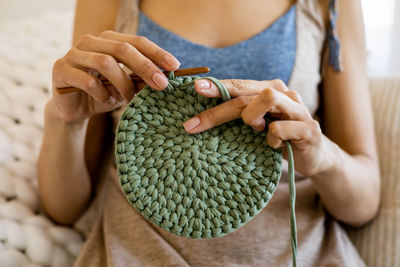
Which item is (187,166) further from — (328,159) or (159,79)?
(328,159)

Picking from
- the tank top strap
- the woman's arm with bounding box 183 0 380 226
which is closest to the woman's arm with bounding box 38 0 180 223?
the woman's arm with bounding box 183 0 380 226

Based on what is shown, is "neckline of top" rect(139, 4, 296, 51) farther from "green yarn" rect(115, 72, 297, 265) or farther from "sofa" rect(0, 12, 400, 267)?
"sofa" rect(0, 12, 400, 267)

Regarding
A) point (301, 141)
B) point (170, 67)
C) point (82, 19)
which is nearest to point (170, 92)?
point (170, 67)

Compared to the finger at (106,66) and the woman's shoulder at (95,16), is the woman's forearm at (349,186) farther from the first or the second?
the woman's shoulder at (95,16)

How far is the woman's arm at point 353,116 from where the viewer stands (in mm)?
772

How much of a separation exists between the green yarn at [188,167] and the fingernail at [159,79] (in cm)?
2

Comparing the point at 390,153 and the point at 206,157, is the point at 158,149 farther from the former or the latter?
the point at 390,153

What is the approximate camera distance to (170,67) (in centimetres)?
53

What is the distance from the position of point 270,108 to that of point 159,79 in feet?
0.52

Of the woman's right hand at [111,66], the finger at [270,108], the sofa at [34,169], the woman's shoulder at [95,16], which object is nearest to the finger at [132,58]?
the woman's right hand at [111,66]

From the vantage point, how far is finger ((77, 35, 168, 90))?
525mm

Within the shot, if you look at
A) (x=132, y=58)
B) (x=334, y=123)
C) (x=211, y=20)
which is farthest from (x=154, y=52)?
(x=334, y=123)

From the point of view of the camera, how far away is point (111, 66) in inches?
21.4

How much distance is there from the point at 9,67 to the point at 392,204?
967 millimetres
